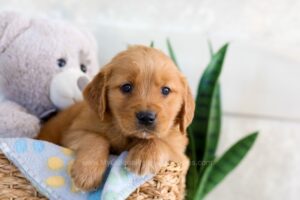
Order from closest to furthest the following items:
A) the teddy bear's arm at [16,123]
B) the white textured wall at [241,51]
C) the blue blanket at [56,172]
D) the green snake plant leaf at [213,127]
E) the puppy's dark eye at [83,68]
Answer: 1. the blue blanket at [56,172]
2. the teddy bear's arm at [16,123]
3. the puppy's dark eye at [83,68]
4. the green snake plant leaf at [213,127]
5. the white textured wall at [241,51]

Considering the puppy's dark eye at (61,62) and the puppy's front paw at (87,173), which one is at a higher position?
the puppy's dark eye at (61,62)

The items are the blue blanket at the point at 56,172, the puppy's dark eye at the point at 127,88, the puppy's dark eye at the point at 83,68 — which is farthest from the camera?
the puppy's dark eye at the point at 83,68

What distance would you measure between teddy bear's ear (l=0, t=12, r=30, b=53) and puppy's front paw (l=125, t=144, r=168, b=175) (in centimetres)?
70

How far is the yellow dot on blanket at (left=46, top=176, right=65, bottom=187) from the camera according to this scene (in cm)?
115

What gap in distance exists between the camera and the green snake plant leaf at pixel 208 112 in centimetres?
176

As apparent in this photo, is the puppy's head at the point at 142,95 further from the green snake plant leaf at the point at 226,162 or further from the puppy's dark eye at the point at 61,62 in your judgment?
the green snake plant leaf at the point at 226,162

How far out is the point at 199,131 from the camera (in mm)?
1842

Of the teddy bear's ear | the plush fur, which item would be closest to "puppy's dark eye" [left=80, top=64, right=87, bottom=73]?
the plush fur

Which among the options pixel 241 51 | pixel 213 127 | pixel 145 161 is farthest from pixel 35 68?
pixel 241 51

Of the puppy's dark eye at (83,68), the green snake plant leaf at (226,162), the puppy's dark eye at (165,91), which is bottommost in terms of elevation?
the green snake plant leaf at (226,162)

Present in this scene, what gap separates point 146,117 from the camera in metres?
1.15

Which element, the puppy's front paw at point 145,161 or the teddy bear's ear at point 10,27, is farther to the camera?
the teddy bear's ear at point 10,27

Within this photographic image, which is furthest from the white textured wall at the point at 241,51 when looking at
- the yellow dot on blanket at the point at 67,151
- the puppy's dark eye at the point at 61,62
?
the yellow dot on blanket at the point at 67,151

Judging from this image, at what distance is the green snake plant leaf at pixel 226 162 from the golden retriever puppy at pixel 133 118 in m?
0.47
